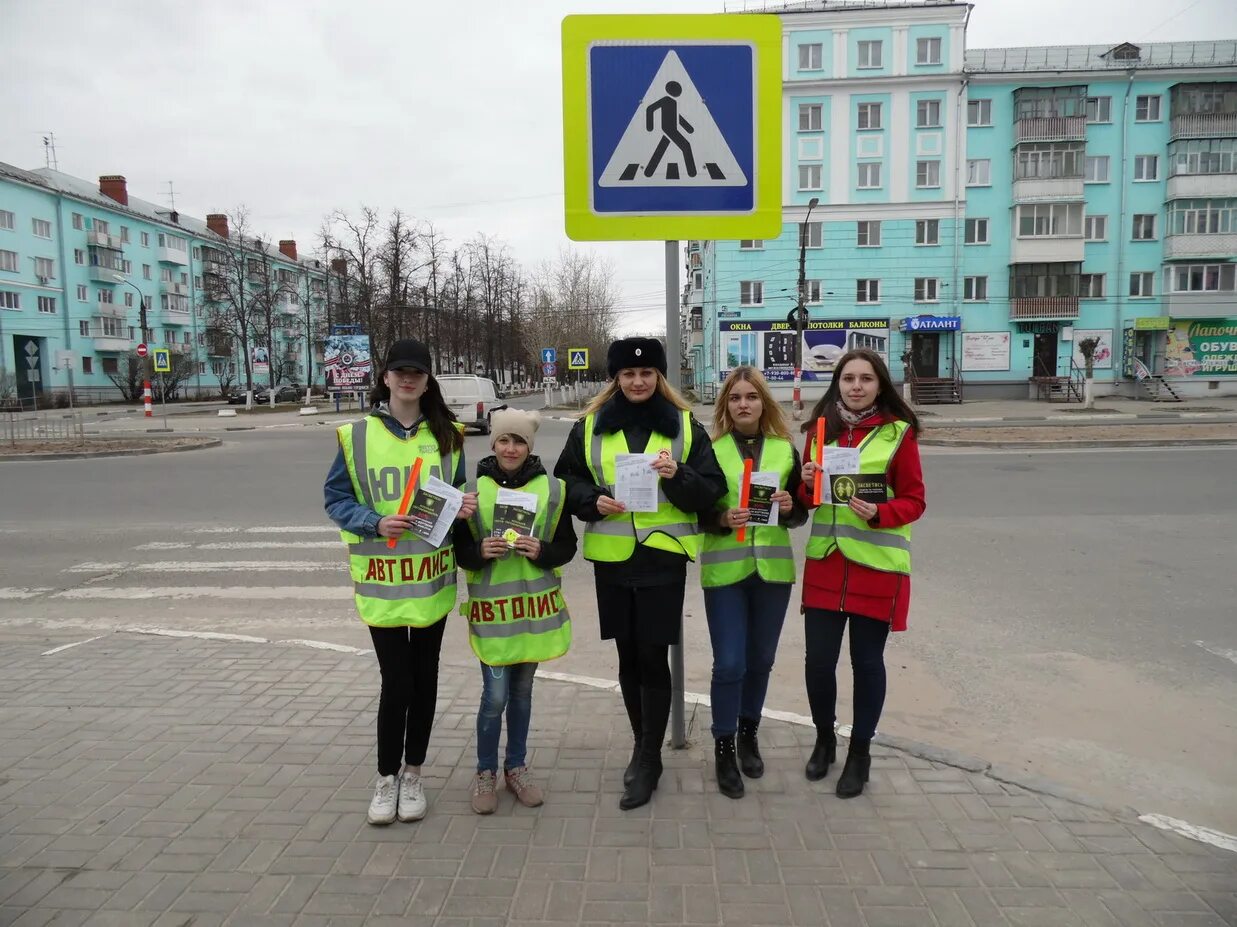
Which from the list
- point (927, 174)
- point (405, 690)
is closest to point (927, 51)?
point (927, 174)

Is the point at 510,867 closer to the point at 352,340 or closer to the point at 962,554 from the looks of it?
the point at 962,554

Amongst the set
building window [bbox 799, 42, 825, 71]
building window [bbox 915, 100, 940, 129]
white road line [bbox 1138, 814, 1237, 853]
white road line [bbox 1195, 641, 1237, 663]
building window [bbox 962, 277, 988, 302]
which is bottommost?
white road line [bbox 1195, 641, 1237, 663]

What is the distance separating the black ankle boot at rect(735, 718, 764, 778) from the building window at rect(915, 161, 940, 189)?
41.5 metres

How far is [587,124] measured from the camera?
352cm

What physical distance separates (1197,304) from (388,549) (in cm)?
4735

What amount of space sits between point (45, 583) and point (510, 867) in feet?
22.5

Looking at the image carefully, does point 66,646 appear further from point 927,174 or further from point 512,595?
point 927,174

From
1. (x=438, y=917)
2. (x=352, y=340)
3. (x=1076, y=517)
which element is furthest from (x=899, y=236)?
(x=438, y=917)

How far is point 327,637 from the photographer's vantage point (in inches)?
233

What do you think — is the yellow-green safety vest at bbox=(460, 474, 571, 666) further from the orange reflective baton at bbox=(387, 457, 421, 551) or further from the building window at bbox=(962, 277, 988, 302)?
the building window at bbox=(962, 277, 988, 302)

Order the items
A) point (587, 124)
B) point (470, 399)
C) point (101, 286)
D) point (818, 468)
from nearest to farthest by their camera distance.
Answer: point (818, 468) < point (587, 124) < point (470, 399) < point (101, 286)

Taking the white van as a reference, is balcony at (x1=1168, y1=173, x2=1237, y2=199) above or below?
above

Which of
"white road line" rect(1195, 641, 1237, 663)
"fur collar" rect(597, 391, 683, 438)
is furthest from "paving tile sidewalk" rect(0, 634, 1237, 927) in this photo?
"white road line" rect(1195, 641, 1237, 663)

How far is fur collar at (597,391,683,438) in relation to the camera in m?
3.37
